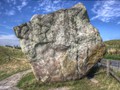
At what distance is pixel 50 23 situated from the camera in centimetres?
2333

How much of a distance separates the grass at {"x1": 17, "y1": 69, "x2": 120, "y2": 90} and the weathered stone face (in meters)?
0.64

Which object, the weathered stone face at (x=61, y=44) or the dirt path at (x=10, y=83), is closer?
the weathered stone face at (x=61, y=44)

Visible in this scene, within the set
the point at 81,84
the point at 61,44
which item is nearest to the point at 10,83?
the point at 61,44

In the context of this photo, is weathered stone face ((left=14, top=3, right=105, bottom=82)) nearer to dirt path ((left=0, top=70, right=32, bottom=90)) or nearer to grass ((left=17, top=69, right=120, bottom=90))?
grass ((left=17, top=69, right=120, bottom=90))

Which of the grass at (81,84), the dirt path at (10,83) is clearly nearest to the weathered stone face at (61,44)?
the grass at (81,84)

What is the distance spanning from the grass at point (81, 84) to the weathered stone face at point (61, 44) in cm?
64

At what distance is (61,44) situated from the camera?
22.9 meters

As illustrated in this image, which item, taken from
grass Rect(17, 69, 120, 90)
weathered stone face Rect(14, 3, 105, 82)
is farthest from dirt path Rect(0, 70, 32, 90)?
weathered stone face Rect(14, 3, 105, 82)

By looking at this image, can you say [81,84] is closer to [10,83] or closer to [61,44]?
[61,44]

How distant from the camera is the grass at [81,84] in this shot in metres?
20.0

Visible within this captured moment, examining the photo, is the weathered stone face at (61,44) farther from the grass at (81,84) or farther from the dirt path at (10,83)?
the dirt path at (10,83)

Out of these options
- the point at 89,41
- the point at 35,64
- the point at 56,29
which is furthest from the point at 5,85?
the point at 89,41

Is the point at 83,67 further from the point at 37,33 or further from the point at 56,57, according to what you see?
the point at 37,33

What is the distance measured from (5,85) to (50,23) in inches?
324
